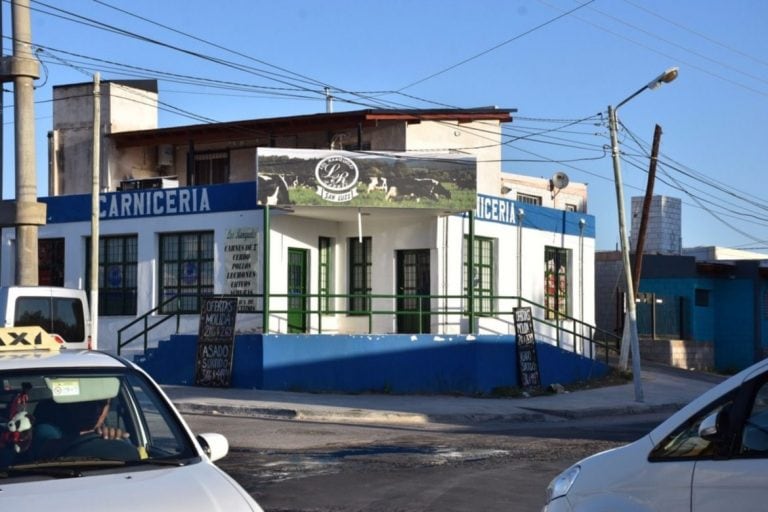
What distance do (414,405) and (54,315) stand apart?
7921 mm

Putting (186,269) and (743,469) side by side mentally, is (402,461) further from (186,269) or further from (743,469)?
(186,269)

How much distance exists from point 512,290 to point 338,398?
840cm

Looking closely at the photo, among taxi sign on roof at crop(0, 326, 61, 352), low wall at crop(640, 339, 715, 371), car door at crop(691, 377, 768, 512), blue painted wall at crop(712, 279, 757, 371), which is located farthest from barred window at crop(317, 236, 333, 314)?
car door at crop(691, 377, 768, 512)

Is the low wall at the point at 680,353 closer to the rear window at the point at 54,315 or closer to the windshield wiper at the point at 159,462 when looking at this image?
the rear window at the point at 54,315

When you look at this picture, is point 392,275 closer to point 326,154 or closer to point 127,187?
point 326,154

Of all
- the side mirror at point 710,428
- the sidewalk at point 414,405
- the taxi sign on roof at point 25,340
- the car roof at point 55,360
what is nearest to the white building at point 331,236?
the sidewalk at point 414,405

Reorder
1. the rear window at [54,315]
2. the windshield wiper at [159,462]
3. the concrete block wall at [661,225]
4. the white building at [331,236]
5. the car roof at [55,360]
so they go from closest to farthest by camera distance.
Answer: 1. the windshield wiper at [159,462]
2. the car roof at [55,360]
3. the rear window at [54,315]
4. the white building at [331,236]
5. the concrete block wall at [661,225]

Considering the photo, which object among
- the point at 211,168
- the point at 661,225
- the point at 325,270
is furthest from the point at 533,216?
the point at 661,225

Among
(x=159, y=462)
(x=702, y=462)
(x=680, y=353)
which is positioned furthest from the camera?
(x=680, y=353)

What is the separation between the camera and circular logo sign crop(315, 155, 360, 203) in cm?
2628

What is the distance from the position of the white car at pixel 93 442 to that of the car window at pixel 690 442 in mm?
2125

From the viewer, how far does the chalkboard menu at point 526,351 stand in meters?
27.0

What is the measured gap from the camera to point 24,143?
2066 centimetres

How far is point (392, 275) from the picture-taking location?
94.4 feet
